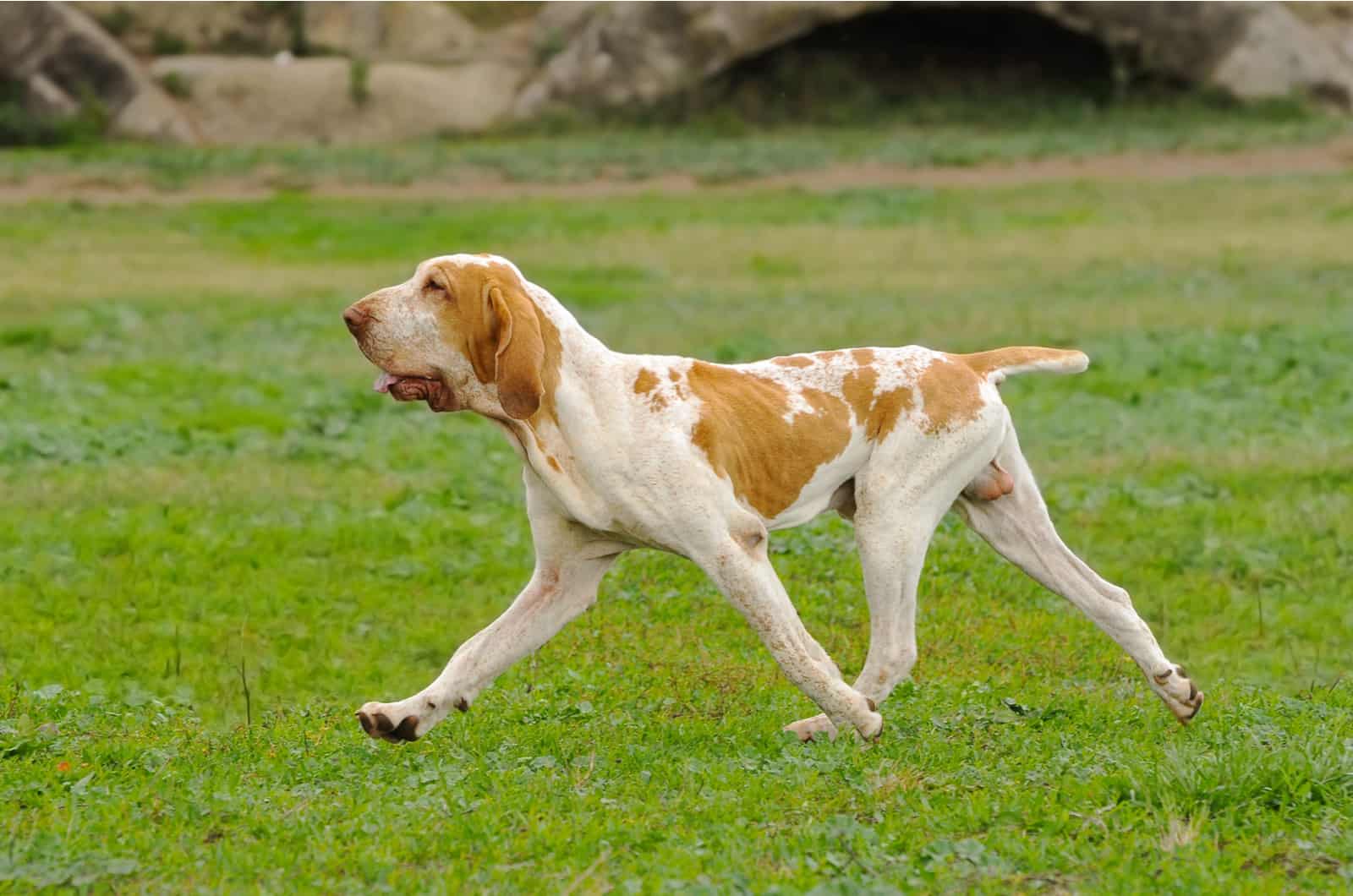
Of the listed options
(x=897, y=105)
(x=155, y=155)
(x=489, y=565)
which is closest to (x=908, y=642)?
(x=489, y=565)

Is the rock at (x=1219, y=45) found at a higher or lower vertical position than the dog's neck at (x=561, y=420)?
lower

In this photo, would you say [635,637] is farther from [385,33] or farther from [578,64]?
[385,33]

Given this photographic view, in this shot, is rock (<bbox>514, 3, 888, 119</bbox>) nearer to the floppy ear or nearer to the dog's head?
the dog's head

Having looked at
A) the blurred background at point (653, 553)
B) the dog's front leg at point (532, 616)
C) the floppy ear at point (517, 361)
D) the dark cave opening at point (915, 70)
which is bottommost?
the dark cave opening at point (915, 70)

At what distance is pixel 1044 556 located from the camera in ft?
21.9

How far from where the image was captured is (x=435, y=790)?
18.1 feet

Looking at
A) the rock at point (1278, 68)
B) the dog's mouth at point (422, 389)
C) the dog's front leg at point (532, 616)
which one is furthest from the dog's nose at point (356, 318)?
the rock at point (1278, 68)

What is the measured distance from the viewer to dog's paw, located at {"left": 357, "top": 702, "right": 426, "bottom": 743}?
593 cm

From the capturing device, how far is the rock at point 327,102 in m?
41.5

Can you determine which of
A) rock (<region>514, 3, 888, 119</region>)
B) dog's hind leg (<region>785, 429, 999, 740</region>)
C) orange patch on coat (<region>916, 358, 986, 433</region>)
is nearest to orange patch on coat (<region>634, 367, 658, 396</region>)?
dog's hind leg (<region>785, 429, 999, 740</region>)

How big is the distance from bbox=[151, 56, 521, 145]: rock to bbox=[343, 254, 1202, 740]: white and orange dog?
35727 mm

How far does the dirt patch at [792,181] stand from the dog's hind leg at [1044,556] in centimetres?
2229

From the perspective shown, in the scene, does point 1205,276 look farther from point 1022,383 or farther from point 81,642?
point 81,642

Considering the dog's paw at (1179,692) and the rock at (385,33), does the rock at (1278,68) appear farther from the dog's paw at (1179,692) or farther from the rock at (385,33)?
the dog's paw at (1179,692)
